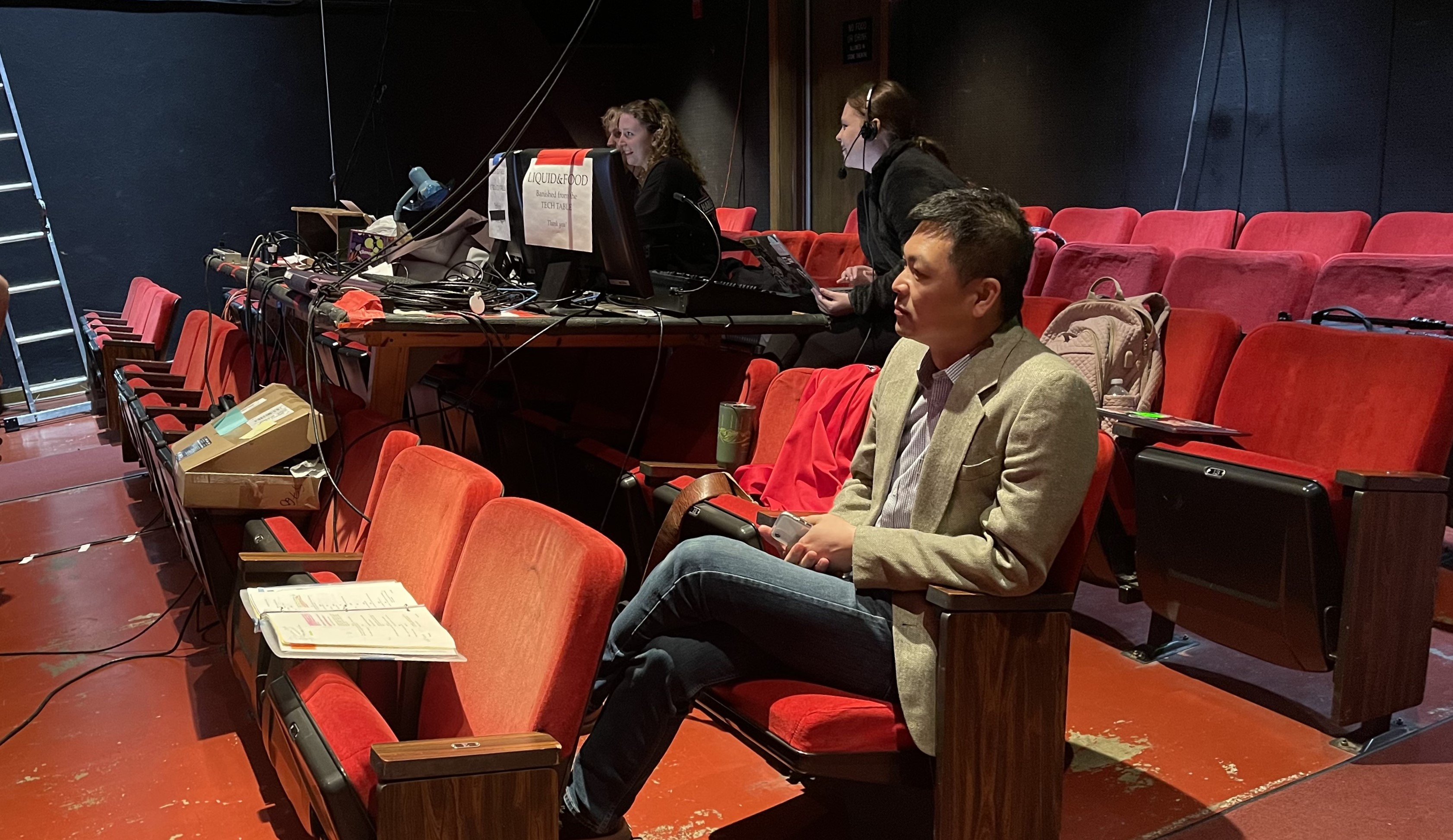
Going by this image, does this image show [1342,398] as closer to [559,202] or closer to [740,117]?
[559,202]

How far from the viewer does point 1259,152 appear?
16.3 feet

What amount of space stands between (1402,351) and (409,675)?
2.10 m

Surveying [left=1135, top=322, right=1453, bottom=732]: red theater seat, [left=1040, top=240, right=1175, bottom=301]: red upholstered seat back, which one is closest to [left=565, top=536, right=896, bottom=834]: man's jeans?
[left=1135, top=322, right=1453, bottom=732]: red theater seat

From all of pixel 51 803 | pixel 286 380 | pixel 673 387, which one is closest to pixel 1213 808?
pixel 673 387

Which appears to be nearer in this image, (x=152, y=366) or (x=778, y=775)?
(x=778, y=775)

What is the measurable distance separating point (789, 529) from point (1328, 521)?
1146 millimetres

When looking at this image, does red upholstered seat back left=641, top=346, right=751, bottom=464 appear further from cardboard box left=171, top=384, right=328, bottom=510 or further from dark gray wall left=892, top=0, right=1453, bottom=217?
dark gray wall left=892, top=0, right=1453, bottom=217

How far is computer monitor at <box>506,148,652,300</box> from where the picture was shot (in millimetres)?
2641

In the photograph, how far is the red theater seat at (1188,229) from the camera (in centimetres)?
474

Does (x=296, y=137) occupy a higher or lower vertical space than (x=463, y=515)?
higher

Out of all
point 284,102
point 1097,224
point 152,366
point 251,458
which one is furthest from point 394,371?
point 284,102

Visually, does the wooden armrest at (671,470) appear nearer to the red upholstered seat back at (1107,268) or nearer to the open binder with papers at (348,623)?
the open binder with papers at (348,623)

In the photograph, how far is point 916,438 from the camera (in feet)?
6.13

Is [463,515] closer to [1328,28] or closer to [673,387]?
[673,387]
